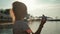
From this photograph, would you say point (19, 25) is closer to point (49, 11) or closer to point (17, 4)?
point (17, 4)

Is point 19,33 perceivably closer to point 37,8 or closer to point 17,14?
point 17,14

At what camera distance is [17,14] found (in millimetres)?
710

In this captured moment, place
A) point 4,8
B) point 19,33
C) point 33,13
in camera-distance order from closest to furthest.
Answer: point 19,33 → point 33,13 → point 4,8

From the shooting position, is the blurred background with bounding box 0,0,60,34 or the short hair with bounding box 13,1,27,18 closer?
the short hair with bounding box 13,1,27,18

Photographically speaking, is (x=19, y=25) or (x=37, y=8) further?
(x=37, y=8)

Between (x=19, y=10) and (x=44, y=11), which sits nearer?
(x=19, y=10)

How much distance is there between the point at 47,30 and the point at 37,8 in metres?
0.21

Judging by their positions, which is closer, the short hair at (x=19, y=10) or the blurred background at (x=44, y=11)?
the short hair at (x=19, y=10)

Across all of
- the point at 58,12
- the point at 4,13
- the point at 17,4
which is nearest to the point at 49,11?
the point at 58,12

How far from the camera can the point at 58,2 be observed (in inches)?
50.4

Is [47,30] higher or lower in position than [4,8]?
lower

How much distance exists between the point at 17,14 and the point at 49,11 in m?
0.60

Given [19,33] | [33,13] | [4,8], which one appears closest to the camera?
[19,33]

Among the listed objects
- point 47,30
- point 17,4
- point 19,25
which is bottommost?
point 47,30
